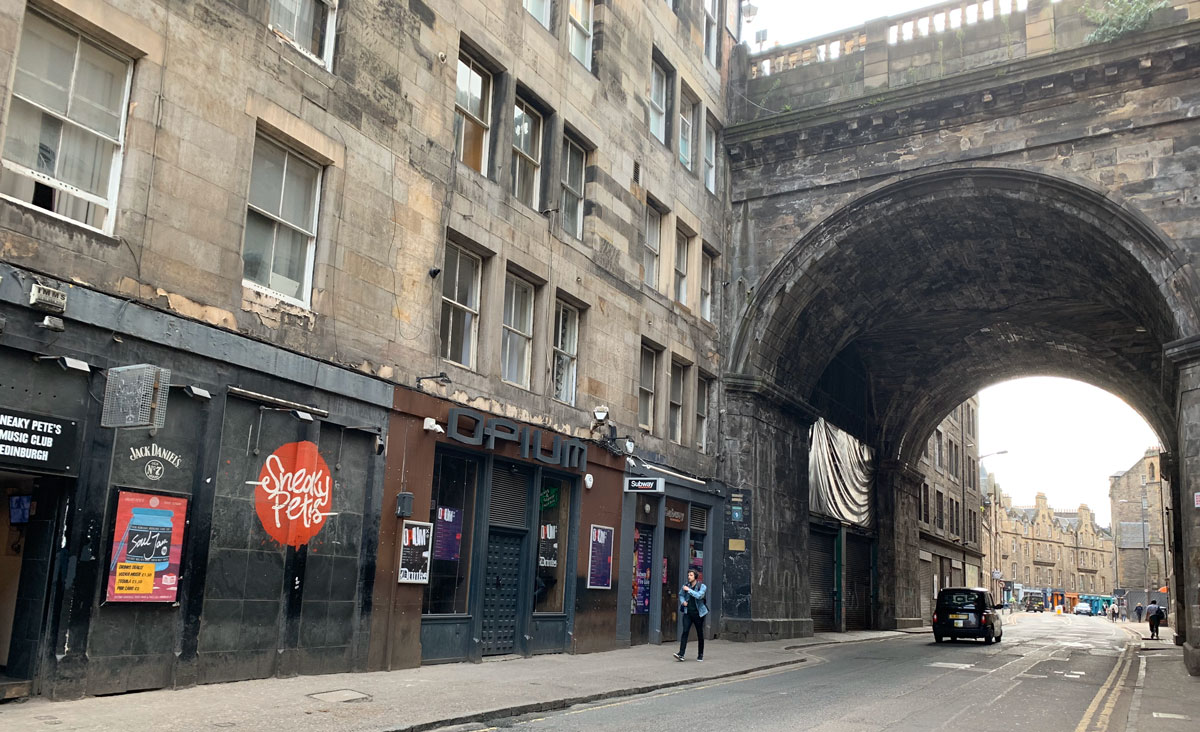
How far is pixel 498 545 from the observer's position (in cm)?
1591

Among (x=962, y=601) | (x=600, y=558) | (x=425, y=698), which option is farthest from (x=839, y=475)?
(x=425, y=698)

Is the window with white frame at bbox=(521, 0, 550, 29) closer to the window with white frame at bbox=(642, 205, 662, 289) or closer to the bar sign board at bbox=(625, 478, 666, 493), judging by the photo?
the window with white frame at bbox=(642, 205, 662, 289)

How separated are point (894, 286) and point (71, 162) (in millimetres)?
22839

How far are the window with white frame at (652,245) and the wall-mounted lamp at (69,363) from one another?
44.9ft

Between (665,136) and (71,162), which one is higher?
(665,136)

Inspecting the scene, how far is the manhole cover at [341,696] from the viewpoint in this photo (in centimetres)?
1012

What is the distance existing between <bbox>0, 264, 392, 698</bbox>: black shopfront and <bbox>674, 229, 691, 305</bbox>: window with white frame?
11.7 m

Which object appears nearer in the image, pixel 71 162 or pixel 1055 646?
pixel 71 162

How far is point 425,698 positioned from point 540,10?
42.5 ft

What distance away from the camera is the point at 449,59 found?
15242 millimetres

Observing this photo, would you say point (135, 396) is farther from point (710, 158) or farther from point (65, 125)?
point (710, 158)

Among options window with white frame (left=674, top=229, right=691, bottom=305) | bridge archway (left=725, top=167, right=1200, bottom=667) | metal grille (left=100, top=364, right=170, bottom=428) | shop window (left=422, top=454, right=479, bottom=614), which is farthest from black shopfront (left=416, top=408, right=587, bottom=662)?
bridge archway (left=725, top=167, right=1200, bottom=667)

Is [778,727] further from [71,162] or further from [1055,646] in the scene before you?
[1055,646]

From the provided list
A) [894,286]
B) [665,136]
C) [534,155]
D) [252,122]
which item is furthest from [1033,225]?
[252,122]
